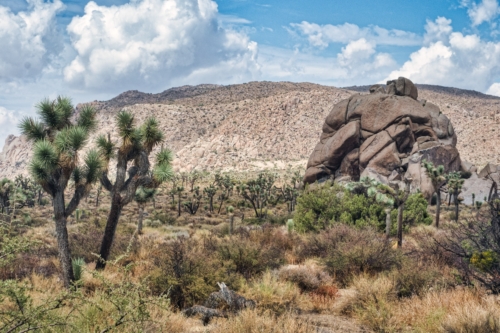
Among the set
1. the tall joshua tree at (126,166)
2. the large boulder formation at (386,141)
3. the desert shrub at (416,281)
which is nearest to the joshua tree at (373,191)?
the desert shrub at (416,281)

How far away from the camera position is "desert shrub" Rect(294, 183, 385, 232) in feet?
71.5

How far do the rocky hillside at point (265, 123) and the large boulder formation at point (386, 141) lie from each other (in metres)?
40.3

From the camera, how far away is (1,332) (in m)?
4.61

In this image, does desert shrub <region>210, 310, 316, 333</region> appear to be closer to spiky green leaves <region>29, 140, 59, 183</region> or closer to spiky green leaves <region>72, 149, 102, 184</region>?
spiky green leaves <region>29, 140, 59, 183</region>

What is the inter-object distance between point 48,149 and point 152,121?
4050 millimetres

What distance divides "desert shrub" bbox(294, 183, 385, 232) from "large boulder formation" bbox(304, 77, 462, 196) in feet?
69.2

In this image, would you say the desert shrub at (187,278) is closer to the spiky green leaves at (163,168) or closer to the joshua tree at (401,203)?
the spiky green leaves at (163,168)

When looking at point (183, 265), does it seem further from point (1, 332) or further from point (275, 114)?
point (275, 114)

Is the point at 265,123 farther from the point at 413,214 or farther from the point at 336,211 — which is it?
the point at 336,211

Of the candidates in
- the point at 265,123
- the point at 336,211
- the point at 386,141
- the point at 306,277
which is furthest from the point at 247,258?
the point at 265,123

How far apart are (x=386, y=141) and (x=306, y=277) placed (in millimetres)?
37594

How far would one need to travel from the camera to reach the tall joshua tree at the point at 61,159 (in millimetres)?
11922

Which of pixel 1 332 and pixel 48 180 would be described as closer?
pixel 1 332

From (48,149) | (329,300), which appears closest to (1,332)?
(329,300)
